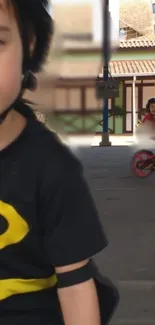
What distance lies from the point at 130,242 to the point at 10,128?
373 cm

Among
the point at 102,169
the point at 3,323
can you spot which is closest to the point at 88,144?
the point at 102,169

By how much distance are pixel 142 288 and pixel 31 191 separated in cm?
266

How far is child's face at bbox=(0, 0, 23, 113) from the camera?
103 cm

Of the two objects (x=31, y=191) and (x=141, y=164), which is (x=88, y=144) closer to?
(x=141, y=164)

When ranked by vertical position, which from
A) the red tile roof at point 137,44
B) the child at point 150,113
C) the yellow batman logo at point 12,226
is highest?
the red tile roof at point 137,44

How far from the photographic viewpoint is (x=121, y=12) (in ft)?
107

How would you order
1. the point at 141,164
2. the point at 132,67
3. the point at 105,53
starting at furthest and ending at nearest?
1. the point at 132,67
2. the point at 105,53
3. the point at 141,164

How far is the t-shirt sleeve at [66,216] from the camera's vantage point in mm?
1035

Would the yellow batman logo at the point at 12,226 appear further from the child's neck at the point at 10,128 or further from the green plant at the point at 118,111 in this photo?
the green plant at the point at 118,111

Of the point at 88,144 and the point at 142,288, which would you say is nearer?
the point at 142,288

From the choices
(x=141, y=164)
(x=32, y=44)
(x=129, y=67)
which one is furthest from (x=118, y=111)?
(x=32, y=44)

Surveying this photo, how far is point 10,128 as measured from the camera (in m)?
1.10

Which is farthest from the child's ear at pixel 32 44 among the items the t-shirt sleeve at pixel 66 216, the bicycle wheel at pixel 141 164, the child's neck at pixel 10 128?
the bicycle wheel at pixel 141 164

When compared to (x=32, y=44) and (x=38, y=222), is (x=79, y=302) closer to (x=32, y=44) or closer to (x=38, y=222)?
(x=38, y=222)
